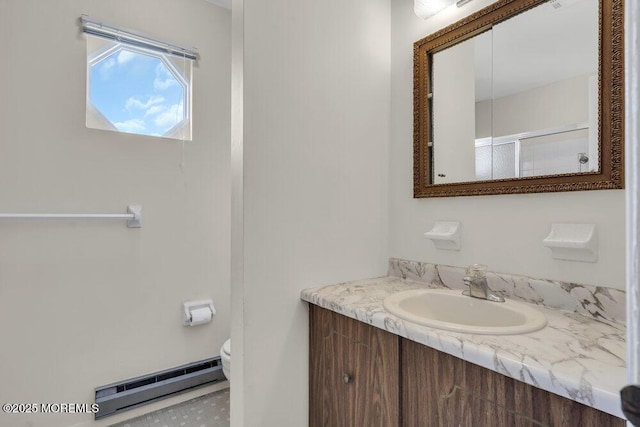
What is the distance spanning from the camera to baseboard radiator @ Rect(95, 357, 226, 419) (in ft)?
5.39

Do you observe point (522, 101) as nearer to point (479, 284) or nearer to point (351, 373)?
point (479, 284)

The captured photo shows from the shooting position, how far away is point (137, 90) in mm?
1870

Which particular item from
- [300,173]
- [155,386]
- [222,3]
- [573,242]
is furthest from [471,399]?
[222,3]

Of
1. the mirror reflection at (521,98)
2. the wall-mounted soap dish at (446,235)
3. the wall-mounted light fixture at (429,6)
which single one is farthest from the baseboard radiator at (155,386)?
the wall-mounted light fixture at (429,6)

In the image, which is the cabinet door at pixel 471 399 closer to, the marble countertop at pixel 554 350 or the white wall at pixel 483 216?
the marble countertop at pixel 554 350

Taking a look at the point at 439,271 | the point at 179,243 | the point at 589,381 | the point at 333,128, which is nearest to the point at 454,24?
the point at 333,128

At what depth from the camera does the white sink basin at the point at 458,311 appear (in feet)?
2.81

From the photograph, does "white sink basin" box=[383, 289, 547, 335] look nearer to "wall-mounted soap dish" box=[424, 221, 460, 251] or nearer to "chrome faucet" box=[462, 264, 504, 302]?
"chrome faucet" box=[462, 264, 504, 302]

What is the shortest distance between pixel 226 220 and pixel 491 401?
5.58 feet

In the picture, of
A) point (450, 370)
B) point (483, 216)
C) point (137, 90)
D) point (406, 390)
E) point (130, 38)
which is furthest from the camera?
point (137, 90)

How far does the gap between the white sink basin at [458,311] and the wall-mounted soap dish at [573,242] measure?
7.9 inches

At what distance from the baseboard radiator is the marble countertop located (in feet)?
4.40

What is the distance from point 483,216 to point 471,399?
670 mm

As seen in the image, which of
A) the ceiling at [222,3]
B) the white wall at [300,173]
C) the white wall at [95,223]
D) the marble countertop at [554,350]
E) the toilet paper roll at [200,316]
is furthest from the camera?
the ceiling at [222,3]
